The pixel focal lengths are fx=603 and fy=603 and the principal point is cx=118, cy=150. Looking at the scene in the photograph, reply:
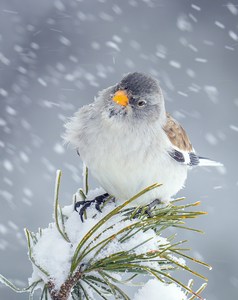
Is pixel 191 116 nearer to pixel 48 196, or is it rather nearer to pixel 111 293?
pixel 48 196

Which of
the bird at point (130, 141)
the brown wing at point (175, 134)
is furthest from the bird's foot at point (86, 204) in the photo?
the brown wing at point (175, 134)

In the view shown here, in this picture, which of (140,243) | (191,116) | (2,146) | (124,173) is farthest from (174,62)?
(140,243)

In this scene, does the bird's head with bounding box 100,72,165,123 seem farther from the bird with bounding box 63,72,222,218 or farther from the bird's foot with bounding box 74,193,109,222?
the bird's foot with bounding box 74,193,109,222

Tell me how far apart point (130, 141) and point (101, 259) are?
644 mm

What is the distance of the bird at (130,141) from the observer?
5.60 feet

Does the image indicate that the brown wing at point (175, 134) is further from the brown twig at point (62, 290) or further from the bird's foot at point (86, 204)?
the brown twig at point (62, 290)

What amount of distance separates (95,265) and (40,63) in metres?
5.08

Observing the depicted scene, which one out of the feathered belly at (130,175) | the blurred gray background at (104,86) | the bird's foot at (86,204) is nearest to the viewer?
the bird's foot at (86,204)

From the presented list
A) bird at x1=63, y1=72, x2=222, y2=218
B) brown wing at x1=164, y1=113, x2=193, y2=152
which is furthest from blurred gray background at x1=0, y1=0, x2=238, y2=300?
bird at x1=63, y1=72, x2=222, y2=218

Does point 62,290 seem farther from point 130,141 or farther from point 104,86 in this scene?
point 104,86

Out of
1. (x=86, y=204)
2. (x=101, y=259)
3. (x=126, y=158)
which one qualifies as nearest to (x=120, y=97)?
(x=126, y=158)

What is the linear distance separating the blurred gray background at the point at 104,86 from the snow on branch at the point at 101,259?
9.84 feet

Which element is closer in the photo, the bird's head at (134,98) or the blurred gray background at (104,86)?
the bird's head at (134,98)

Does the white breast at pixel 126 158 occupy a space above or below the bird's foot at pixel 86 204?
above
